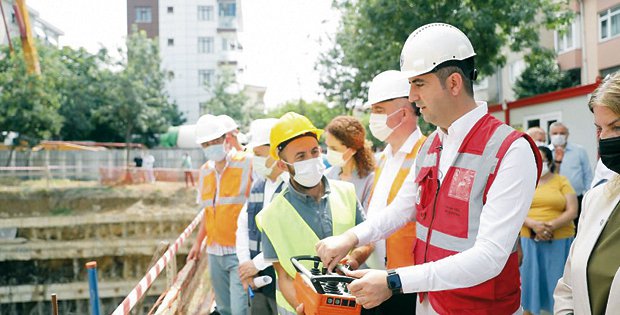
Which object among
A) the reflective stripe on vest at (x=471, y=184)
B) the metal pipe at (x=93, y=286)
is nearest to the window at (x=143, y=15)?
the metal pipe at (x=93, y=286)

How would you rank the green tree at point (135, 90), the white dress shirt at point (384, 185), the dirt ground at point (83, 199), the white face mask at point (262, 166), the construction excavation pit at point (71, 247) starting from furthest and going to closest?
the green tree at point (135, 90), the dirt ground at point (83, 199), the construction excavation pit at point (71, 247), the white face mask at point (262, 166), the white dress shirt at point (384, 185)

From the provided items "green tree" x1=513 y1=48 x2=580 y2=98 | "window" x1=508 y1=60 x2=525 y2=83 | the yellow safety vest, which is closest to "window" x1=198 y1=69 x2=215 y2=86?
"window" x1=508 y1=60 x2=525 y2=83

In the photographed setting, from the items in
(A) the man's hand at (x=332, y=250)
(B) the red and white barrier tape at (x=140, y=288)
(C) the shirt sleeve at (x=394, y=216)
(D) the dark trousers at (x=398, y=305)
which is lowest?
(B) the red and white barrier tape at (x=140, y=288)

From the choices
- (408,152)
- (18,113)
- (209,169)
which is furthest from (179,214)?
(408,152)

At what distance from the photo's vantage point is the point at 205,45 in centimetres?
4312

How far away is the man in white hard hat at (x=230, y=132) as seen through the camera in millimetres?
5566

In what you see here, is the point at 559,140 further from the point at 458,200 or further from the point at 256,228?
the point at 458,200

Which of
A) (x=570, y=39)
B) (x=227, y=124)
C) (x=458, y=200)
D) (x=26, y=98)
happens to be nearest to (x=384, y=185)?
(x=458, y=200)

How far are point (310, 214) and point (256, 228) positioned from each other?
4.74 ft

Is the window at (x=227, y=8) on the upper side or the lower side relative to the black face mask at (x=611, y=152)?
upper

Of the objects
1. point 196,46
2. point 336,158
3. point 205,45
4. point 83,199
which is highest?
point 205,45

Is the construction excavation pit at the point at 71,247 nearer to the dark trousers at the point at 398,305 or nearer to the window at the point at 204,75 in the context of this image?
the dark trousers at the point at 398,305

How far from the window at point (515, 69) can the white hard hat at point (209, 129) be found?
2374cm

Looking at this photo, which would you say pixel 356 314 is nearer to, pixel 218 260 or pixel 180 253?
pixel 218 260
